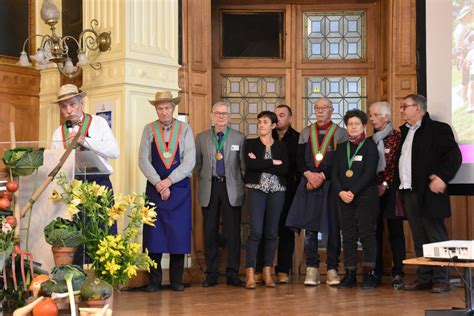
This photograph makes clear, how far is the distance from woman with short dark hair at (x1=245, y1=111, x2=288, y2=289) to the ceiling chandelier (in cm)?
Answer: 151

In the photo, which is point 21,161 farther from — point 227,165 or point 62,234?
point 227,165

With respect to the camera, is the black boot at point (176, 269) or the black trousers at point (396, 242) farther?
the black trousers at point (396, 242)

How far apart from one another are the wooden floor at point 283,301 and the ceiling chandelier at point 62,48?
6.56 ft

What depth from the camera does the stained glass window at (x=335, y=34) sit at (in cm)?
826

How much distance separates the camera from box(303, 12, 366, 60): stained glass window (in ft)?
27.1

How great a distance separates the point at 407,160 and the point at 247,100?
7.12 feet

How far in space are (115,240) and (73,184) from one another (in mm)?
372

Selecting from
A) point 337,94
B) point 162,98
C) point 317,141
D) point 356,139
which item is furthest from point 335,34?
point 162,98

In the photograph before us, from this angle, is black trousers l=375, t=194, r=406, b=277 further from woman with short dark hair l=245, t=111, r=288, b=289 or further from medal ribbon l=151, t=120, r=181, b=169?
medal ribbon l=151, t=120, r=181, b=169

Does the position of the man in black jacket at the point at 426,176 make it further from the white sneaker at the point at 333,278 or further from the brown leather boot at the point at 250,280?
the brown leather boot at the point at 250,280

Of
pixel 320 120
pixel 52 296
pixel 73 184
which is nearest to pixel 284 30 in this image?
pixel 320 120

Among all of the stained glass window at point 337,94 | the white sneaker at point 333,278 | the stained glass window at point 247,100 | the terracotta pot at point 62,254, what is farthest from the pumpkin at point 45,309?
the stained glass window at point 337,94

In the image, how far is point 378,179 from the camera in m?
6.93

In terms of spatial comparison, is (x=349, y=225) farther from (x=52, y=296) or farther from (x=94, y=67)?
(x=52, y=296)
